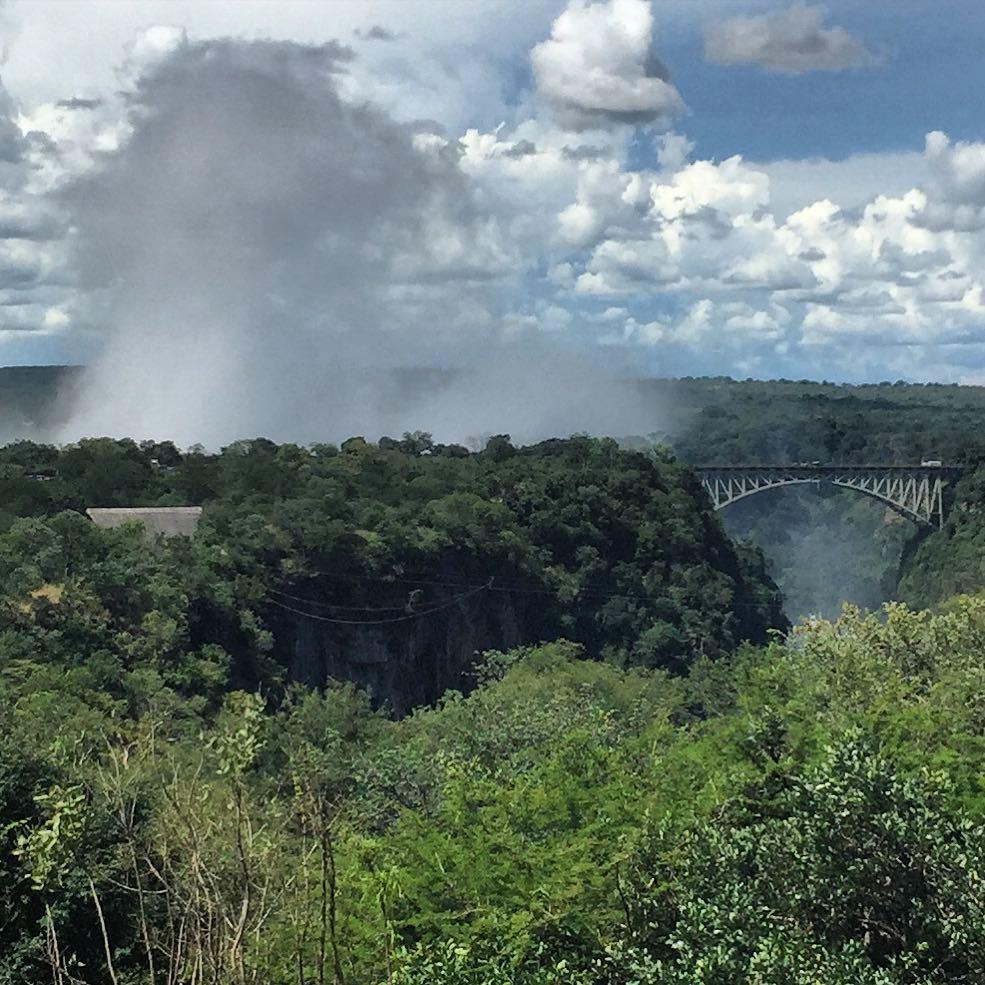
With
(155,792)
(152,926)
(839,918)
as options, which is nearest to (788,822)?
(839,918)

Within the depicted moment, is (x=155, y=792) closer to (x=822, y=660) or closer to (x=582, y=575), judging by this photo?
(x=822, y=660)

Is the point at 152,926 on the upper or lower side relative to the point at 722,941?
lower

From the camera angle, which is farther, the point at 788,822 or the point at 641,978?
the point at 788,822

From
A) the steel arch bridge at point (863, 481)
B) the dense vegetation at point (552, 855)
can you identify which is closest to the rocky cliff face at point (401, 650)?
the dense vegetation at point (552, 855)

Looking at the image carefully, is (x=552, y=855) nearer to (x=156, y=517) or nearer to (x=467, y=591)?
(x=156, y=517)

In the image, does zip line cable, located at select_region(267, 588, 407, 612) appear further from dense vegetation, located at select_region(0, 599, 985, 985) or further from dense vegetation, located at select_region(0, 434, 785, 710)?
dense vegetation, located at select_region(0, 599, 985, 985)

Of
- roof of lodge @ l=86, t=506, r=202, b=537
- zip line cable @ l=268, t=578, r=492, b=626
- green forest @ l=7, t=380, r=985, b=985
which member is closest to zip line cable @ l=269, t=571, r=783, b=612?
green forest @ l=7, t=380, r=985, b=985

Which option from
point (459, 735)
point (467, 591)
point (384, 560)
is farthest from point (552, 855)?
point (467, 591)
